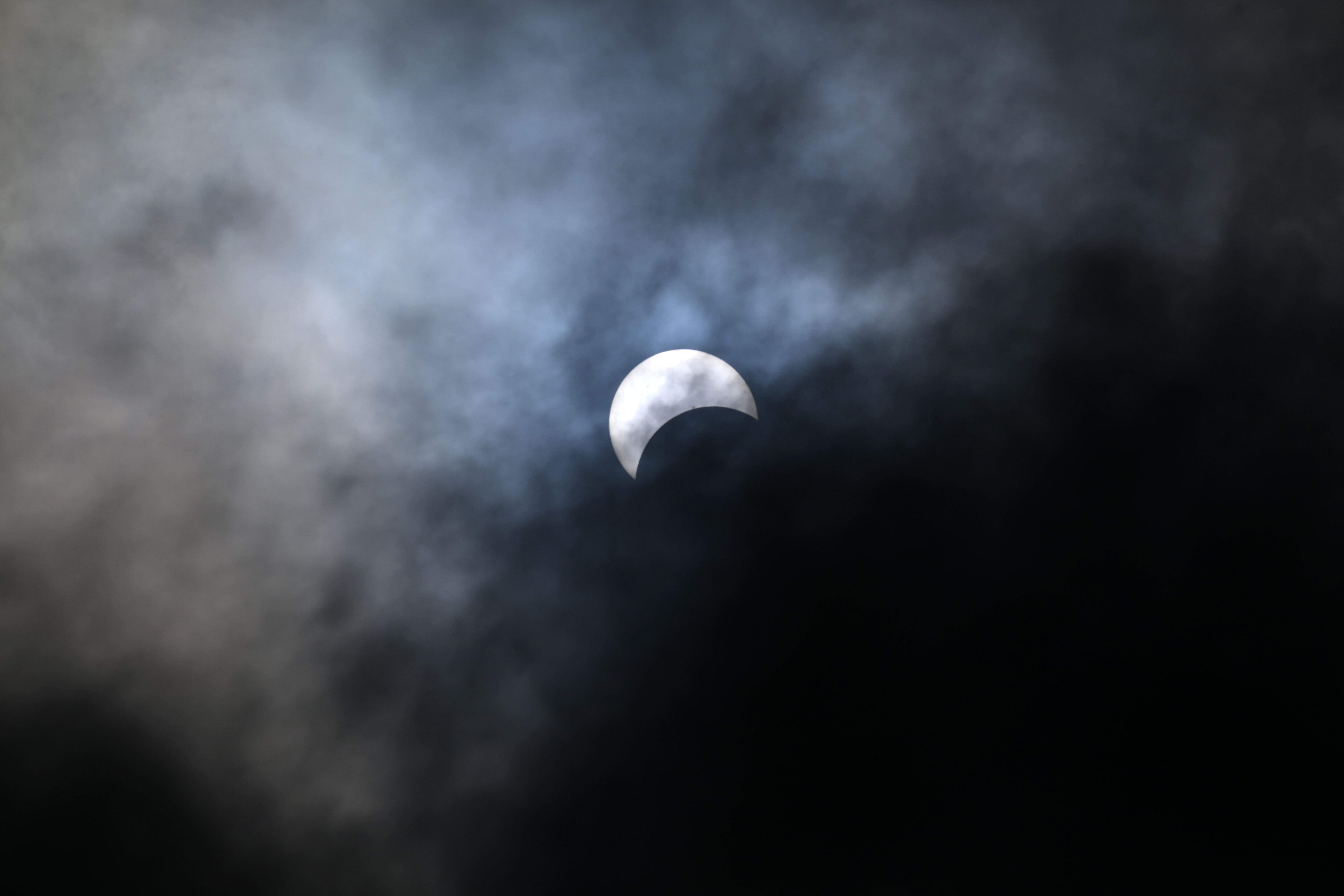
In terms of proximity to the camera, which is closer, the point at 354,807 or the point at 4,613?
the point at 4,613

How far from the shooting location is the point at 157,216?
7.10 meters

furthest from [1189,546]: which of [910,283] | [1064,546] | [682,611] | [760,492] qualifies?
[682,611]

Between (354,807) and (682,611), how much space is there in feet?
14.2

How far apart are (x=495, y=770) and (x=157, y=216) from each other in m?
7.07

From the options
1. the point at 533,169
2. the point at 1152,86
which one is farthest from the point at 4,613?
the point at 1152,86

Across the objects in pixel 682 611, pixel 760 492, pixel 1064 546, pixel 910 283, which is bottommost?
pixel 1064 546

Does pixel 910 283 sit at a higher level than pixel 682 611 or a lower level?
higher

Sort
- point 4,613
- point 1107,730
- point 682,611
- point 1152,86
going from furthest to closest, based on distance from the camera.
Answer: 1. point 682,611
2. point 1107,730
3. point 1152,86
4. point 4,613

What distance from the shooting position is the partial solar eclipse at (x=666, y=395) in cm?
820

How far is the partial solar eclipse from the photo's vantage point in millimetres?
8195

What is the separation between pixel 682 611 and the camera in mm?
8648

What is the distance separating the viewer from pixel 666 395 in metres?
8.34

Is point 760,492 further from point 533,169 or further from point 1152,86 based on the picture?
point 1152,86

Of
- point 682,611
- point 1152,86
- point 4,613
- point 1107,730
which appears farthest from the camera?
point 682,611
